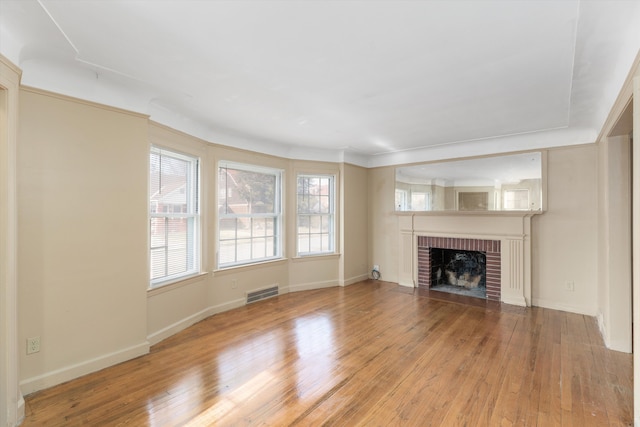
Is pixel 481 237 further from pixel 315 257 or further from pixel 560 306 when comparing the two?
pixel 315 257

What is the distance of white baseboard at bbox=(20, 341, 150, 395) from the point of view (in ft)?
7.36

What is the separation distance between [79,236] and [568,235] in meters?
5.48

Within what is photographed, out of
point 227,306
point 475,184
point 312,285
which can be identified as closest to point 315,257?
point 312,285

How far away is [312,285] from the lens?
5.28 m

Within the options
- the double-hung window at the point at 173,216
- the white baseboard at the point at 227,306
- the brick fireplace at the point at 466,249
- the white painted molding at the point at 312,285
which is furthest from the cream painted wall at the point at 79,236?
the brick fireplace at the point at 466,249

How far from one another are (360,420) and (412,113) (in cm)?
287

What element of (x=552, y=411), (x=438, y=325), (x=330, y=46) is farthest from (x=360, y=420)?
(x=330, y=46)

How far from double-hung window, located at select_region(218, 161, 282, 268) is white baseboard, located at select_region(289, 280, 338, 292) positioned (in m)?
0.62

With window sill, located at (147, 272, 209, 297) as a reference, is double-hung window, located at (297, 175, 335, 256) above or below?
above

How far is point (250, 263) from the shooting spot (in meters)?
4.48

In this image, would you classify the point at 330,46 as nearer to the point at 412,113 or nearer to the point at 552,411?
the point at 412,113

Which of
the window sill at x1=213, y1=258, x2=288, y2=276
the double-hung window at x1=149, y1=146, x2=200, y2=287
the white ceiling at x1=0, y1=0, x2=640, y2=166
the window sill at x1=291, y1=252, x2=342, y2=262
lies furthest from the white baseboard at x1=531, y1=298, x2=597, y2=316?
the double-hung window at x1=149, y1=146, x2=200, y2=287

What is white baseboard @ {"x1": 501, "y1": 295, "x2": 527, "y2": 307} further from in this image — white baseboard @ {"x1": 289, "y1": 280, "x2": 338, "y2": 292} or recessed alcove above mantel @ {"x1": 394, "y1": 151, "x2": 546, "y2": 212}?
white baseboard @ {"x1": 289, "y1": 280, "x2": 338, "y2": 292}

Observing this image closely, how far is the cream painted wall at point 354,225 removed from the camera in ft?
18.0
